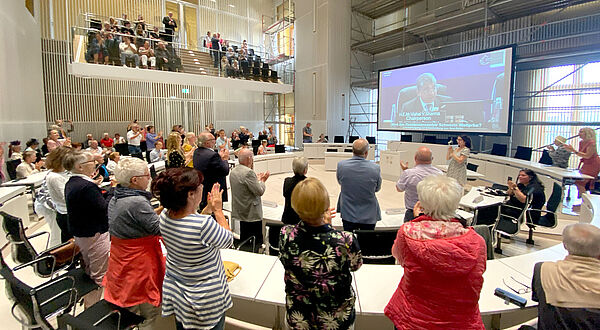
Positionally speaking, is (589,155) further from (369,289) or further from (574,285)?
(369,289)

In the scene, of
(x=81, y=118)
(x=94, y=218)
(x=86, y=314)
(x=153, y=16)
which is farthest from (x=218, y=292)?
(x=153, y=16)

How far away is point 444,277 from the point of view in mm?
1410

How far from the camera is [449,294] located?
142 cm

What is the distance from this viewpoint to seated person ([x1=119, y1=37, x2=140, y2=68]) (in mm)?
10141

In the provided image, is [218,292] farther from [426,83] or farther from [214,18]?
[214,18]

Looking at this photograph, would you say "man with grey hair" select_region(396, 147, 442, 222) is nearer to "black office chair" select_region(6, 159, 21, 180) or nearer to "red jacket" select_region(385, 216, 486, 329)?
"red jacket" select_region(385, 216, 486, 329)

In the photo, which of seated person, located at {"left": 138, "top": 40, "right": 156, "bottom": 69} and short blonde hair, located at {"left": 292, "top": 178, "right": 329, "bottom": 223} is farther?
seated person, located at {"left": 138, "top": 40, "right": 156, "bottom": 69}

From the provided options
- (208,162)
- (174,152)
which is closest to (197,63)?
(174,152)

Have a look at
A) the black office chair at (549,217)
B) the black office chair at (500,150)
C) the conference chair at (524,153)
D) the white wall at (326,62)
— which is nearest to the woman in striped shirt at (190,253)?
the black office chair at (549,217)

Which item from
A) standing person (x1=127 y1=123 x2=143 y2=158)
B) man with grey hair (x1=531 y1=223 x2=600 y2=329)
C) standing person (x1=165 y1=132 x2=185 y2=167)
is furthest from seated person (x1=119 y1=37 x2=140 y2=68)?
man with grey hair (x1=531 y1=223 x2=600 y2=329)

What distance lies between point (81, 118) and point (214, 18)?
856 cm

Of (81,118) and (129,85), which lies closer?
(81,118)

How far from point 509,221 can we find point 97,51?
11.7 m

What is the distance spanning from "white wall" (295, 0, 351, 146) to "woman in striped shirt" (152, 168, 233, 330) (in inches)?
534
